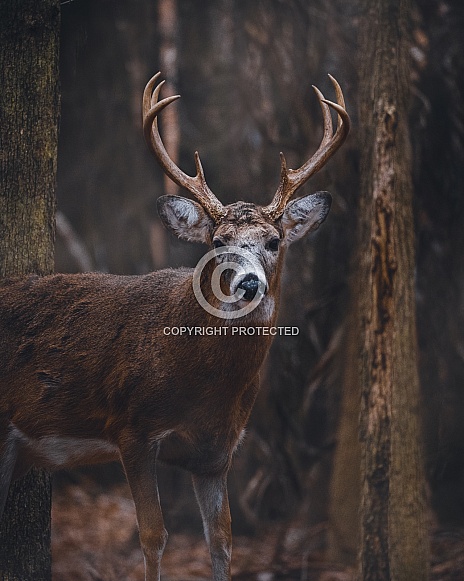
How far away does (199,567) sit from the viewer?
9016mm

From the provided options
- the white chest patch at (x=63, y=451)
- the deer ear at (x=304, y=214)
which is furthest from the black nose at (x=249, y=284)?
the white chest patch at (x=63, y=451)

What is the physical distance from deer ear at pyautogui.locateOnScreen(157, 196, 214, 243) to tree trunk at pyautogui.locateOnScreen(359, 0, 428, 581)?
1.56m

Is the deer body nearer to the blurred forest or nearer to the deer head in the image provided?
the deer head

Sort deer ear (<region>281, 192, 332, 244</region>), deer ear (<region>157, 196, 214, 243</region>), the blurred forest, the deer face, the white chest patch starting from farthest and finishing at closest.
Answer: the blurred forest → the white chest patch → deer ear (<region>281, 192, 332, 244</region>) → deer ear (<region>157, 196, 214, 243</region>) → the deer face

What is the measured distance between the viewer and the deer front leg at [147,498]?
210 inches

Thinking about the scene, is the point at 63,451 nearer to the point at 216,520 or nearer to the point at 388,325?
the point at 216,520

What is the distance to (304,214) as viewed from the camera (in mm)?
5609

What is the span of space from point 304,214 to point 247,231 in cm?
58

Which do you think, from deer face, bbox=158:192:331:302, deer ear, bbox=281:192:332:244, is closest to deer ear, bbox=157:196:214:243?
deer face, bbox=158:192:331:302

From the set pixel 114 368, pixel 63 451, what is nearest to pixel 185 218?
pixel 114 368

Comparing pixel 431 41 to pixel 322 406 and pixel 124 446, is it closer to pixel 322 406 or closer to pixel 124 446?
pixel 322 406

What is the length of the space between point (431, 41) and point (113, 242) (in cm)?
515

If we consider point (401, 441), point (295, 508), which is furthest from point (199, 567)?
point (401, 441)

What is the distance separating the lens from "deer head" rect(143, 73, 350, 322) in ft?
16.7
